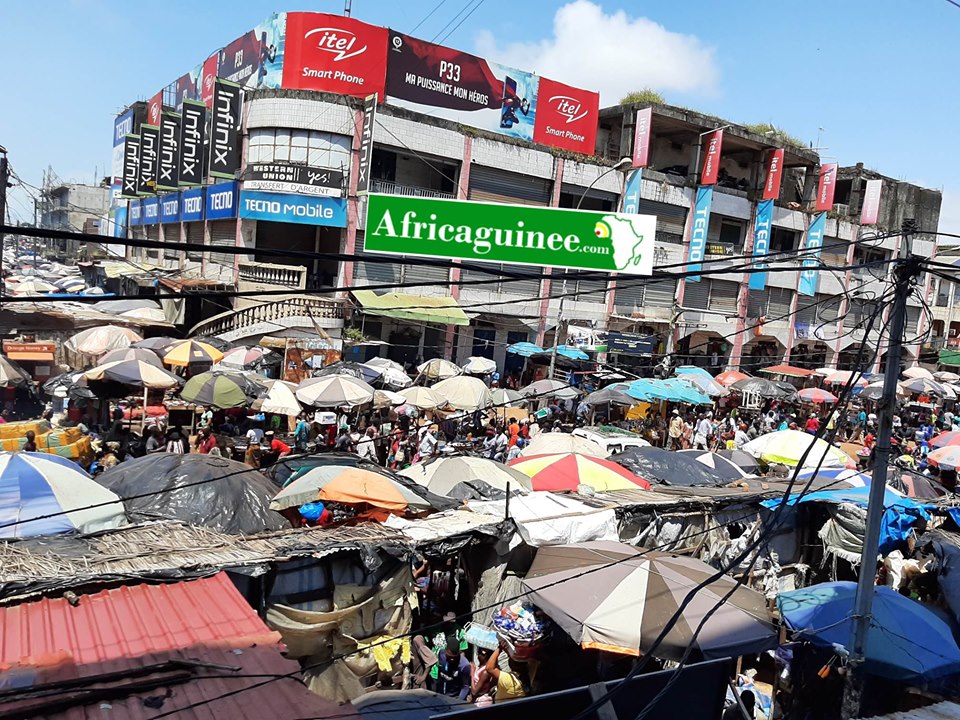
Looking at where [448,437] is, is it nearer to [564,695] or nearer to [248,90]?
[564,695]

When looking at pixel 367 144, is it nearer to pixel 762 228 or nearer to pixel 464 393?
pixel 464 393

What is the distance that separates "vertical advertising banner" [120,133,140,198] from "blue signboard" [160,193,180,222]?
1.43 meters

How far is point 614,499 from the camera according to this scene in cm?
985

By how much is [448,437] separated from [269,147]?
13.6 metres

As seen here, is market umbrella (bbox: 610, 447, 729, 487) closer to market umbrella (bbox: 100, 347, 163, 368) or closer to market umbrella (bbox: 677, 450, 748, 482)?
market umbrella (bbox: 677, 450, 748, 482)

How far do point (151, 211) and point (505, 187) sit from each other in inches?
747

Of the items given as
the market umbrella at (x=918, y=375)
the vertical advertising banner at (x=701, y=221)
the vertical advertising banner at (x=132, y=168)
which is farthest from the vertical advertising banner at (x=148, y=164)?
the market umbrella at (x=918, y=375)

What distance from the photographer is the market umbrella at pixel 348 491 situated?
8586mm

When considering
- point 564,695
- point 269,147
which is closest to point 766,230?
point 269,147

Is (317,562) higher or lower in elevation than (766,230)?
lower

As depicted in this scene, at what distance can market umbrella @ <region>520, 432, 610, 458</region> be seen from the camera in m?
12.3

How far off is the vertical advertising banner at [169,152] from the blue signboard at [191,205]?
591 mm

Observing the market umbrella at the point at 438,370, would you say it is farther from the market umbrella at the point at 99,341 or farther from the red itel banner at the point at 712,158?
the red itel banner at the point at 712,158

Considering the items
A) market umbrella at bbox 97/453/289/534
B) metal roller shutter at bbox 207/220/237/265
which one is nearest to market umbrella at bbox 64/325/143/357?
metal roller shutter at bbox 207/220/237/265
